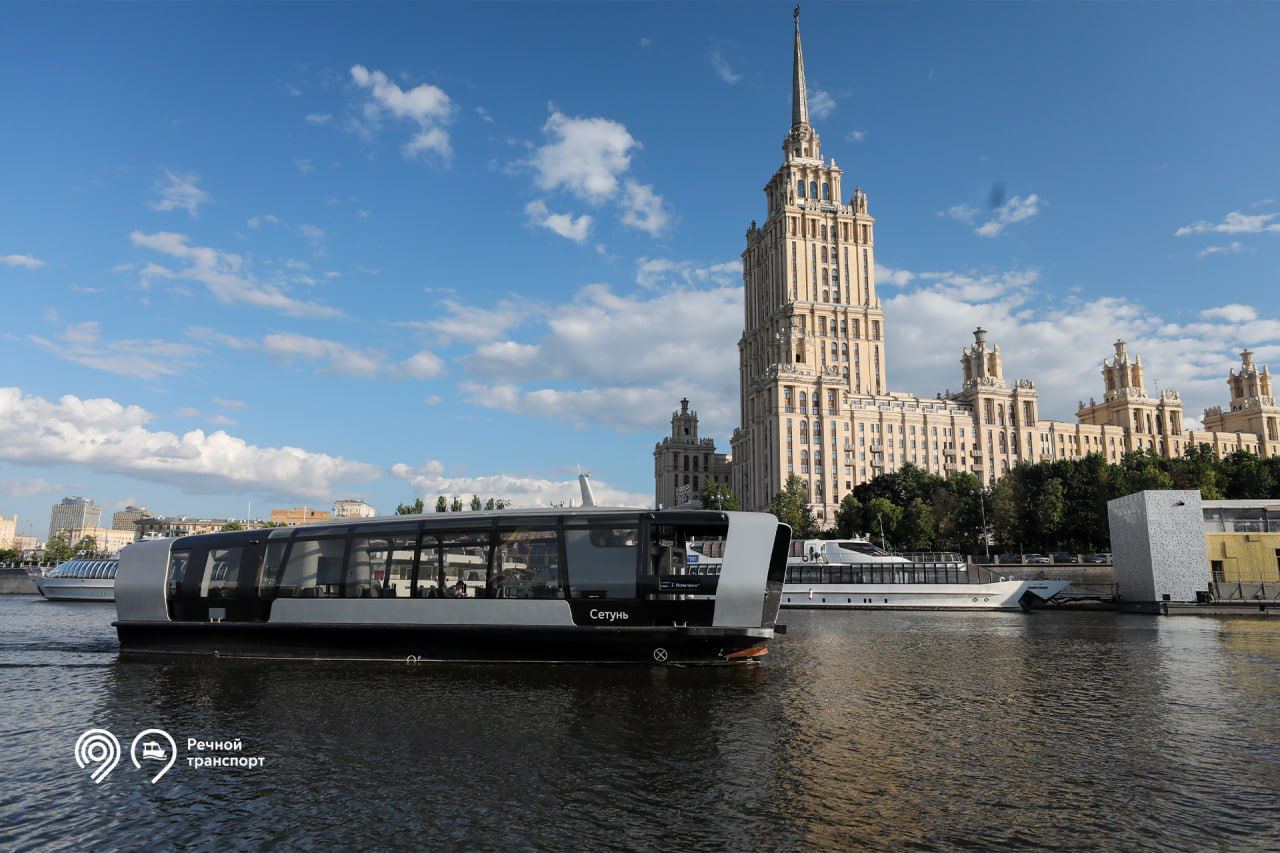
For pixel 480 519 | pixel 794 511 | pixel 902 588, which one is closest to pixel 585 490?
pixel 480 519

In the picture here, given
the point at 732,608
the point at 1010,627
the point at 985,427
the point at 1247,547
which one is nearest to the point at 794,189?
the point at 985,427

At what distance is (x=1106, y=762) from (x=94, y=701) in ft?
82.9

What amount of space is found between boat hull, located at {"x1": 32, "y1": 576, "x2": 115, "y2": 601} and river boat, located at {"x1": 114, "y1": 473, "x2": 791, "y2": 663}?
64.7 m

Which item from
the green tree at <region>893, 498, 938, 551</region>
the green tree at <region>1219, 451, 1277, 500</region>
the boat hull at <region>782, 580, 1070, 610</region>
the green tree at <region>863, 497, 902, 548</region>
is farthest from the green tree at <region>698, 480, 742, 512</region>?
the green tree at <region>1219, 451, 1277, 500</region>

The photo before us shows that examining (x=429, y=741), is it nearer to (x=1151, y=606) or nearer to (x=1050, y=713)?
(x=1050, y=713)

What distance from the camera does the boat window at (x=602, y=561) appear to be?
25469 mm

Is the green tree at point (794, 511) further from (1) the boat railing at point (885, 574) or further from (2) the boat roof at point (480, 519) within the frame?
(2) the boat roof at point (480, 519)

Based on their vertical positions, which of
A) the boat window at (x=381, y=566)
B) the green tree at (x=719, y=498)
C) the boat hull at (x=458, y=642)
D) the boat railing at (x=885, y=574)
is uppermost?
the green tree at (x=719, y=498)

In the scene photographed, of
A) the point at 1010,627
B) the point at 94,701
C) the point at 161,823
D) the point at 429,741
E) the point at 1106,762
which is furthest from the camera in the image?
the point at 1010,627

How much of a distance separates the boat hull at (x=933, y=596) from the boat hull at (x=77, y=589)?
71.9 meters

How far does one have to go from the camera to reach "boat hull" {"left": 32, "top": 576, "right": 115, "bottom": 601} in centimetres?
8362

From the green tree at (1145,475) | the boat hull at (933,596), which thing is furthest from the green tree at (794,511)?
the boat hull at (933,596)

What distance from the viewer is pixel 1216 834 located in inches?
457

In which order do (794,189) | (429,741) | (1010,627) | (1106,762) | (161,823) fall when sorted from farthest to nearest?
(794,189) < (1010,627) < (429,741) < (1106,762) < (161,823)
